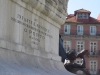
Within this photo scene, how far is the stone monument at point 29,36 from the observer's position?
5.54 metres

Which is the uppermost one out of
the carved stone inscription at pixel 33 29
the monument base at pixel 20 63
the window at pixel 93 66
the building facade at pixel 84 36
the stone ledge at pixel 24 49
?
the building facade at pixel 84 36

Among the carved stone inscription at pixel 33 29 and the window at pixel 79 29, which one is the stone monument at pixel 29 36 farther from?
the window at pixel 79 29

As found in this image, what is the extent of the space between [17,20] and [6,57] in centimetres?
91

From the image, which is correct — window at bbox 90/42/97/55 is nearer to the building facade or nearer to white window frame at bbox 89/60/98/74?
the building facade

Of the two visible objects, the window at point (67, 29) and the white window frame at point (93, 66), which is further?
the window at point (67, 29)

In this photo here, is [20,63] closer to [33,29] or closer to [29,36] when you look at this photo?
Result: [29,36]

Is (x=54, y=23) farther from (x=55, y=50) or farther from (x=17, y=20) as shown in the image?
(x=17, y=20)

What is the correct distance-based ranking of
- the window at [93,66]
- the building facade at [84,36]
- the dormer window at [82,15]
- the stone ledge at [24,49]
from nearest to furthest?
the stone ledge at [24,49]
the window at [93,66]
the building facade at [84,36]
the dormer window at [82,15]

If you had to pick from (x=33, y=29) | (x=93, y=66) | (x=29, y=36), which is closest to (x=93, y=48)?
(x=93, y=66)

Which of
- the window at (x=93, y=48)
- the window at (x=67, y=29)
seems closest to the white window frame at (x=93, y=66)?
the window at (x=93, y=48)

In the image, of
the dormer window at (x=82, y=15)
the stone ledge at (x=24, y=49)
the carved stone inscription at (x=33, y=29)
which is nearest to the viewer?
the stone ledge at (x=24, y=49)

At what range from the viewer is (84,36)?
5047 centimetres

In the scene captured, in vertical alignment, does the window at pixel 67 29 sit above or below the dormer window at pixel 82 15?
below

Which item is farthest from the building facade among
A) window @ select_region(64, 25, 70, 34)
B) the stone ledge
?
the stone ledge
